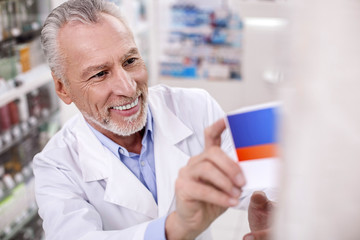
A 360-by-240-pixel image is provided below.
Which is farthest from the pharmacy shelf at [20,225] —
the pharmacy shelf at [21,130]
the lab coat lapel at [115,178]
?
the lab coat lapel at [115,178]

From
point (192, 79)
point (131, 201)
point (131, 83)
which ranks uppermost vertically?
point (131, 83)

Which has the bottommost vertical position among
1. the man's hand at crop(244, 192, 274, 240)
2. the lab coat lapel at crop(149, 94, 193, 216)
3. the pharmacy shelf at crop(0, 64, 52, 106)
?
the pharmacy shelf at crop(0, 64, 52, 106)

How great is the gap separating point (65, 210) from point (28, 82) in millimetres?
1874

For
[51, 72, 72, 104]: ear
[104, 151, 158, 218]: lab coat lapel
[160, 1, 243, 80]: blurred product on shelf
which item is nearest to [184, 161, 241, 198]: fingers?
[104, 151, 158, 218]: lab coat lapel

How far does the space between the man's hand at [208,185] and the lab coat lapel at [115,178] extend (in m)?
0.55

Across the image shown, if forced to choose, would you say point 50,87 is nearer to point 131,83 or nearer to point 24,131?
point 24,131

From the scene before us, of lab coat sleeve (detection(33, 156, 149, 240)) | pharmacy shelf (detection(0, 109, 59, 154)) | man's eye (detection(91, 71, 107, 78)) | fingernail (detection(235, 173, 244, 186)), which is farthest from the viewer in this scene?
pharmacy shelf (detection(0, 109, 59, 154))

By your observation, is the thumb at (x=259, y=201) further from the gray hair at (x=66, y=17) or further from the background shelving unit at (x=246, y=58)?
the background shelving unit at (x=246, y=58)

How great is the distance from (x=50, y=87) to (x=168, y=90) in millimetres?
2115

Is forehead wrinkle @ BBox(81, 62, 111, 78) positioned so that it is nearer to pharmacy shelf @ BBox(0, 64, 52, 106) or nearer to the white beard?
the white beard

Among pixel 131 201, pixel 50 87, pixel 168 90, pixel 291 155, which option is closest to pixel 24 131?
pixel 50 87

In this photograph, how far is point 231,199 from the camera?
20.9 inches

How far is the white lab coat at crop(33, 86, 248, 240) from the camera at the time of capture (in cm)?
103

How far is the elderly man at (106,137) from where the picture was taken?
108cm
